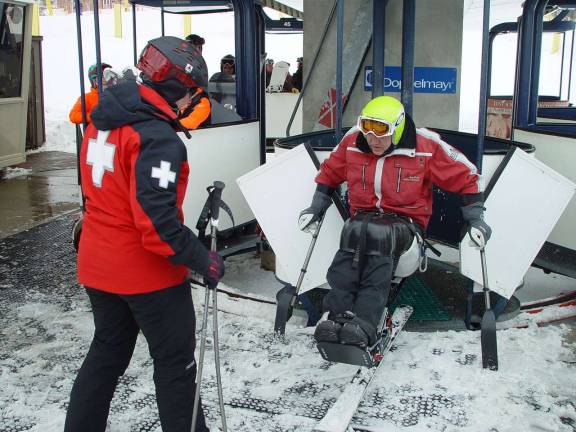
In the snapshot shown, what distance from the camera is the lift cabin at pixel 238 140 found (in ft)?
16.7

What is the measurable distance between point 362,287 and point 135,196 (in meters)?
1.53

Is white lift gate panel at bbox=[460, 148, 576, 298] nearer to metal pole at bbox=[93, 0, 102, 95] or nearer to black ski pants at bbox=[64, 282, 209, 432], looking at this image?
black ski pants at bbox=[64, 282, 209, 432]

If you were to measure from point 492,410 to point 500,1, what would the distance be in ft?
33.8

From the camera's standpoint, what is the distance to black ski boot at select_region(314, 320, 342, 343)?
3164 mm

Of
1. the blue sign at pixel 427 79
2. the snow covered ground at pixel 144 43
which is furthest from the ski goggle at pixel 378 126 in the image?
the snow covered ground at pixel 144 43

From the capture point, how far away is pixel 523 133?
5246 millimetres

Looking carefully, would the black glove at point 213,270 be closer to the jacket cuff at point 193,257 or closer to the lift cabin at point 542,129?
the jacket cuff at point 193,257

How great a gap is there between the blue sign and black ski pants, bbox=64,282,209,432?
384cm

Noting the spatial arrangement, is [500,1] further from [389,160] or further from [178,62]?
[178,62]

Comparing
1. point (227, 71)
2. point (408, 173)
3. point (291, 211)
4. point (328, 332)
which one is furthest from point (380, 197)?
point (227, 71)

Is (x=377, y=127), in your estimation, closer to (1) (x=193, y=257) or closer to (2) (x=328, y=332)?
(2) (x=328, y=332)

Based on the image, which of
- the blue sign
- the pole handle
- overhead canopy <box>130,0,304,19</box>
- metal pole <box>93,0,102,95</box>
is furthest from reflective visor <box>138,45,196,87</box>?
overhead canopy <box>130,0,304,19</box>

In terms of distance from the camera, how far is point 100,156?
2.44 m

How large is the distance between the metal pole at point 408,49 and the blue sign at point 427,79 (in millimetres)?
1151
